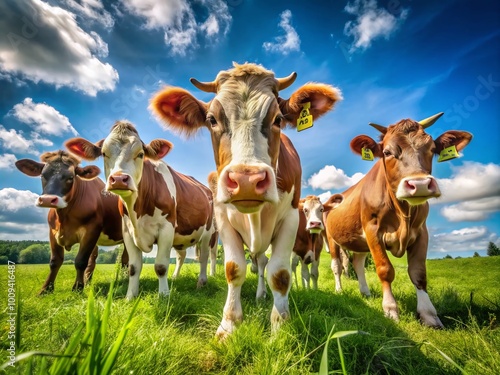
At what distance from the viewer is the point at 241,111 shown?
2697 mm

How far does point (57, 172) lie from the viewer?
5.59 meters

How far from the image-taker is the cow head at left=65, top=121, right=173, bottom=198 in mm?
4125

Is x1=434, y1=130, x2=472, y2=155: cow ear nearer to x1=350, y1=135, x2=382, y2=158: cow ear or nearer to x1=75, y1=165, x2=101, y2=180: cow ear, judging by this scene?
x1=350, y1=135, x2=382, y2=158: cow ear

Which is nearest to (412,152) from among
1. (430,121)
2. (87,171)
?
(430,121)

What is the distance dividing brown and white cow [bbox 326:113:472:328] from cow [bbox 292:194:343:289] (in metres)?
2.40

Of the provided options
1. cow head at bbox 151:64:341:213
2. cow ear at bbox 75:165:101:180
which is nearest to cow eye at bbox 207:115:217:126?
cow head at bbox 151:64:341:213

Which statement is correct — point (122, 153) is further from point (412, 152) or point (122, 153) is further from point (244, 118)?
point (412, 152)

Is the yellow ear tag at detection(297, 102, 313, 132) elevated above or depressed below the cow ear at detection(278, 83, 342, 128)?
below

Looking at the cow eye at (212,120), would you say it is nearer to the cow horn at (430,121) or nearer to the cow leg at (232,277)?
the cow leg at (232,277)

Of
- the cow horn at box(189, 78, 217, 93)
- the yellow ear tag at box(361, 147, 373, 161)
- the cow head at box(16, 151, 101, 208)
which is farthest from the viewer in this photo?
the cow head at box(16, 151, 101, 208)

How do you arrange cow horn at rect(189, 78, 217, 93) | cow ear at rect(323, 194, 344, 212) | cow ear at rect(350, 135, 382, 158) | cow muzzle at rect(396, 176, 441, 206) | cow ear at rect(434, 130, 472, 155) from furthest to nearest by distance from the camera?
cow ear at rect(323, 194, 344, 212) < cow ear at rect(350, 135, 382, 158) < cow ear at rect(434, 130, 472, 155) < cow muzzle at rect(396, 176, 441, 206) < cow horn at rect(189, 78, 217, 93)

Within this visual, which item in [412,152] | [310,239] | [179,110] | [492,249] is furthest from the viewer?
[492,249]

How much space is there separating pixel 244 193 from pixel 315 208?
623cm

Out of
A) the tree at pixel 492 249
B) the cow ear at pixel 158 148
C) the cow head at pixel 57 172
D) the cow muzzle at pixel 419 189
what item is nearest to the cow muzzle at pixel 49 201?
the cow head at pixel 57 172
